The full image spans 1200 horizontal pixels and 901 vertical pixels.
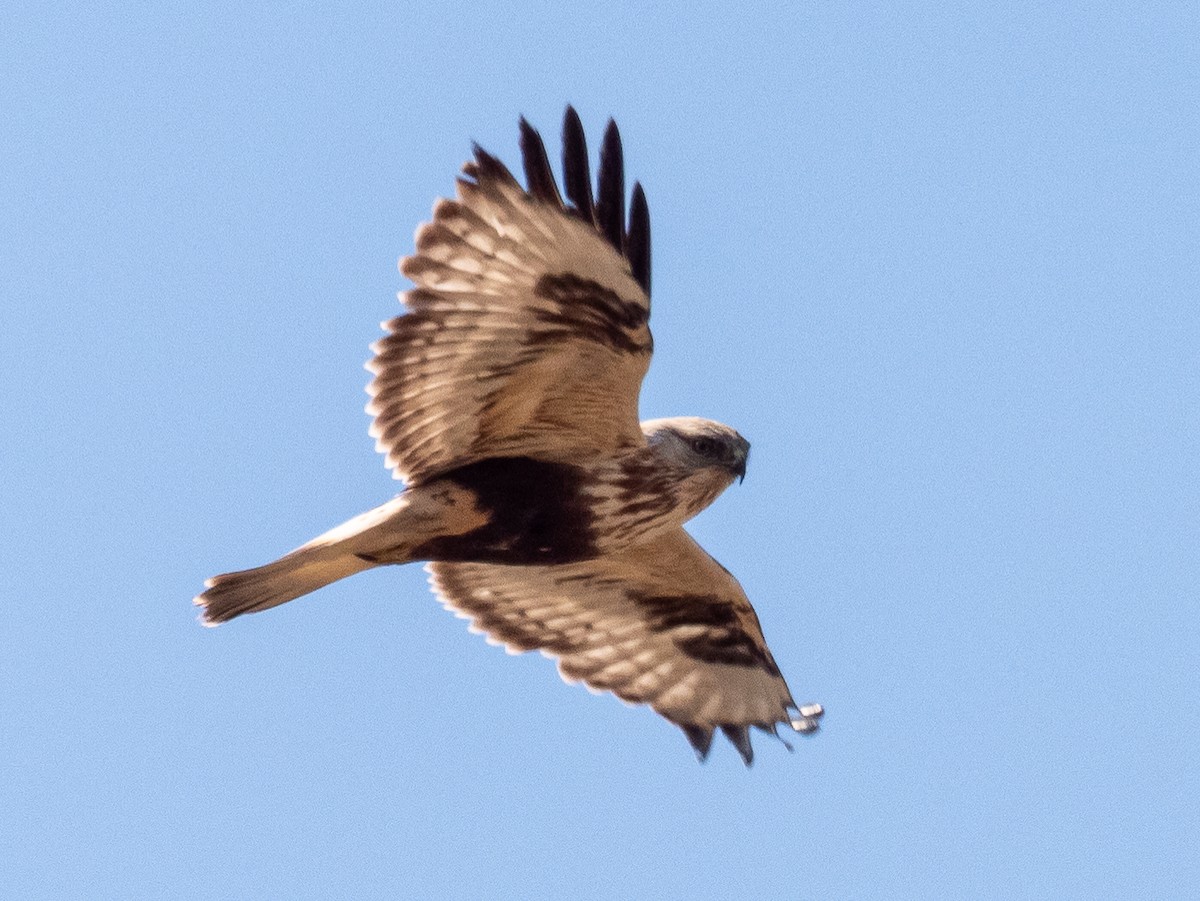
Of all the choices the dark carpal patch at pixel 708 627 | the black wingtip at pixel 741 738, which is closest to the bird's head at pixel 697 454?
the dark carpal patch at pixel 708 627

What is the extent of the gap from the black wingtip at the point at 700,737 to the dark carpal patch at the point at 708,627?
35 centimetres

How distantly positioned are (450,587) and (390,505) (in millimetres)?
1541

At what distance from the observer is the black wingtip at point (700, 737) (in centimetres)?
890

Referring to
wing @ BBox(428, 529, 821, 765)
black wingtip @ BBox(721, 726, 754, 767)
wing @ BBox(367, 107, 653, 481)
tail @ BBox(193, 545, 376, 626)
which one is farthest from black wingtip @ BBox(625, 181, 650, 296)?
black wingtip @ BBox(721, 726, 754, 767)

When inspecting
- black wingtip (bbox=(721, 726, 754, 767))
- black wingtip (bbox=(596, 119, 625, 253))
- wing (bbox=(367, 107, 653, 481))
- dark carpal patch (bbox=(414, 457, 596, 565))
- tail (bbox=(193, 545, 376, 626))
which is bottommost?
black wingtip (bbox=(721, 726, 754, 767))

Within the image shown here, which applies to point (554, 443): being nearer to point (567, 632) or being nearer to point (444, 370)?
point (444, 370)

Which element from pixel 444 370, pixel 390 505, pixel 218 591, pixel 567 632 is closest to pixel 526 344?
pixel 444 370

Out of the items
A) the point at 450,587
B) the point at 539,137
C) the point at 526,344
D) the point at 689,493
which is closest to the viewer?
the point at 539,137

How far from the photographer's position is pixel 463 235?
694 cm

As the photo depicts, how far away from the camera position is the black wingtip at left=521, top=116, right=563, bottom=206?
22.1ft

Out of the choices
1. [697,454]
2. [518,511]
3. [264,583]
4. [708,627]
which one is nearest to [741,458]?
[697,454]

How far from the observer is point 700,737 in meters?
→ 8.93

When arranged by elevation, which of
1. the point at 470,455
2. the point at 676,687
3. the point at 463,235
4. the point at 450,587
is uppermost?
the point at 463,235

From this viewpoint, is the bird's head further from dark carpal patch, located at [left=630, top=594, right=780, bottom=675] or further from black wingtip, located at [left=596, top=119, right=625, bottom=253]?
dark carpal patch, located at [left=630, top=594, right=780, bottom=675]
